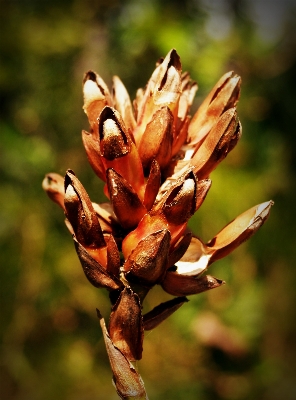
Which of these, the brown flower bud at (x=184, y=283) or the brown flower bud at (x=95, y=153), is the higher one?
the brown flower bud at (x=95, y=153)

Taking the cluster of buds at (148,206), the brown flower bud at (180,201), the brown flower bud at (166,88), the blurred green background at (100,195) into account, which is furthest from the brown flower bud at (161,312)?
the blurred green background at (100,195)

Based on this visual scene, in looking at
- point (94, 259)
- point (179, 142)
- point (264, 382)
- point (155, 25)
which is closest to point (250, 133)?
point (155, 25)

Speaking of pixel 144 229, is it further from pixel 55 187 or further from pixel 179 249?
pixel 55 187

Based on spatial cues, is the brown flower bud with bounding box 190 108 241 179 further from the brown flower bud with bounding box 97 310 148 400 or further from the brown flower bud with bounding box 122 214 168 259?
the brown flower bud with bounding box 97 310 148 400

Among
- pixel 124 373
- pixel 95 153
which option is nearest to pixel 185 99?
pixel 95 153

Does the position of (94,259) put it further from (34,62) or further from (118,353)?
(34,62)

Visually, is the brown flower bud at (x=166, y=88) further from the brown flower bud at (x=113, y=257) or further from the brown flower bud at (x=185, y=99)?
the brown flower bud at (x=113, y=257)

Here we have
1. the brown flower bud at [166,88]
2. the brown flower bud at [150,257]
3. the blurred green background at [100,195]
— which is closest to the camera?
the brown flower bud at [150,257]

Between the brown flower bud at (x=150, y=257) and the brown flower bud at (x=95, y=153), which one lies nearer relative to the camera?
the brown flower bud at (x=150, y=257)
